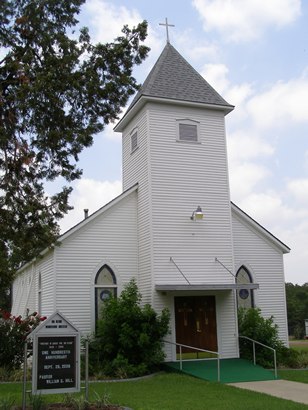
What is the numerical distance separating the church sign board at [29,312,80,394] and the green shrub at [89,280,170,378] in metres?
5.99

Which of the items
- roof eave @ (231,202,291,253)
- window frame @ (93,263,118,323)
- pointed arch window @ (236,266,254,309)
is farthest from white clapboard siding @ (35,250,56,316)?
roof eave @ (231,202,291,253)

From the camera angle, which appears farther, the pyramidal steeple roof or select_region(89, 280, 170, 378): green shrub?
the pyramidal steeple roof

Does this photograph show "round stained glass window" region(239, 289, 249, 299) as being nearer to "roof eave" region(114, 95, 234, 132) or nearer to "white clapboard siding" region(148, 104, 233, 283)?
"white clapboard siding" region(148, 104, 233, 283)

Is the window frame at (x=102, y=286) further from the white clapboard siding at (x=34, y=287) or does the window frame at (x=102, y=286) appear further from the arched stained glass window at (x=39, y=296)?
the arched stained glass window at (x=39, y=296)

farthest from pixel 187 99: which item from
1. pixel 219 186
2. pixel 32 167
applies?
pixel 32 167

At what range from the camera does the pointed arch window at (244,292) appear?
2081 centimetres

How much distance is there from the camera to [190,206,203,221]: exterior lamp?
1889cm

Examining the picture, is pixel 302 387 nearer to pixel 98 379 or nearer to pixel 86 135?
pixel 98 379

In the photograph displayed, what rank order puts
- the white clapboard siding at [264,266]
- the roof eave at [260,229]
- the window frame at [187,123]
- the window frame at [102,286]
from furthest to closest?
the roof eave at [260,229] → the white clapboard siding at [264,266] → the window frame at [187,123] → the window frame at [102,286]

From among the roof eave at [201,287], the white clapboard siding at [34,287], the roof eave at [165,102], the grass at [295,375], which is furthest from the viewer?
the roof eave at [165,102]

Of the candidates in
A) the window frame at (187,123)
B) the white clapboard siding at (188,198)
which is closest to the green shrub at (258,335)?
the white clapboard siding at (188,198)

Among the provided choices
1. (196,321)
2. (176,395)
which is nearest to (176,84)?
(196,321)

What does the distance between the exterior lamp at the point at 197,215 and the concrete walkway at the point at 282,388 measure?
6.26 meters

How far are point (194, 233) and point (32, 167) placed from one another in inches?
299
